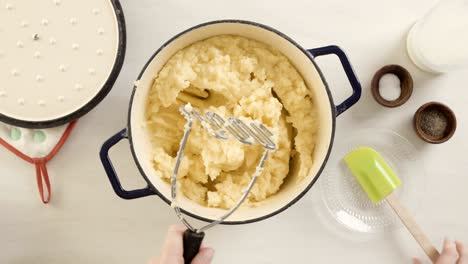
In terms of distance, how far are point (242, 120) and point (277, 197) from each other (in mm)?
134

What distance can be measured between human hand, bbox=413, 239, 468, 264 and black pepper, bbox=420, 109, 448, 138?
0.18m

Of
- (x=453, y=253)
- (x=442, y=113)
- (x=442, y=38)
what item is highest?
(x=442, y=38)

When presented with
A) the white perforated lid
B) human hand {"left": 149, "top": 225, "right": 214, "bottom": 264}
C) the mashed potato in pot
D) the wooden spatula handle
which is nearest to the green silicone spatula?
the wooden spatula handle

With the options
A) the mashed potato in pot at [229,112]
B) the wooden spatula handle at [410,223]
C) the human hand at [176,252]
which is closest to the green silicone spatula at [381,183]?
the wooden spatula handle at [410,223]

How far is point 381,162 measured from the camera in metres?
0.85

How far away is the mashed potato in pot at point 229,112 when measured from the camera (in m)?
0.76

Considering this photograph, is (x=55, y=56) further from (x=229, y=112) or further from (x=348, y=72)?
(x=348, y=72)

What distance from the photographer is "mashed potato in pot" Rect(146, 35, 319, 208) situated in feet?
2.49

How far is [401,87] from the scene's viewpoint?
88 centimetres

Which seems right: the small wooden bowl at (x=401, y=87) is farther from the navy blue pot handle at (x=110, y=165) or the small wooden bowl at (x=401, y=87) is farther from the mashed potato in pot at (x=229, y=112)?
the navy blue pot handle at (x=110, y=165)

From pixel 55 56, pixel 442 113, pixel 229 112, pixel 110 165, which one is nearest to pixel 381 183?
pixel 442 113

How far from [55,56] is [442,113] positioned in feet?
2.05

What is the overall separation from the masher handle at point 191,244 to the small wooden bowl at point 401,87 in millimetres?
391

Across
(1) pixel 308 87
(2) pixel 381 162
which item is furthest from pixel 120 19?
(2) pixel 381 162
